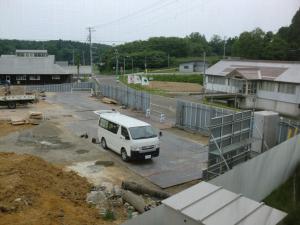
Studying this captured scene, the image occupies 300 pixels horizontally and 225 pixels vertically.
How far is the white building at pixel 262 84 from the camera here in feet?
119

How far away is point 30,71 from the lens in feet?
186

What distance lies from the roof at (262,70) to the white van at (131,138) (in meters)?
25.6

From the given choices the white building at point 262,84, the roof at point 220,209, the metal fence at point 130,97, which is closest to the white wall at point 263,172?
the roof at point 220,209

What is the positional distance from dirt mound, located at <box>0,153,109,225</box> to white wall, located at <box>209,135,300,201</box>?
4016 mm

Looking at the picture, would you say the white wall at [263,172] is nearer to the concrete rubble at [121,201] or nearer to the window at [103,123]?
the concrete rubble at [121,201]

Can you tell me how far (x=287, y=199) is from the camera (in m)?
10.4

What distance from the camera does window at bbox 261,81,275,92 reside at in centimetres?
3907

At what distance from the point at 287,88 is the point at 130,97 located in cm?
1810

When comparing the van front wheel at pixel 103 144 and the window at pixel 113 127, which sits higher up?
the window at pixel 113 127

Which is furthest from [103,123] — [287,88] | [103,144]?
[287,88]

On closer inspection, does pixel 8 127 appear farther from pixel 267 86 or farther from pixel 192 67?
pixel 192 67

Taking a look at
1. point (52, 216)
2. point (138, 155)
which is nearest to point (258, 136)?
point (138, 155)

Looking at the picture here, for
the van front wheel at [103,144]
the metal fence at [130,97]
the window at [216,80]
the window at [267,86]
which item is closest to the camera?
the van front wheel at [103,144]

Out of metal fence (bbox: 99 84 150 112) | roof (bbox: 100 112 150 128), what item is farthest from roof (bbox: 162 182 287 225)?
metal fence (bbox: 99 84 150 112)
